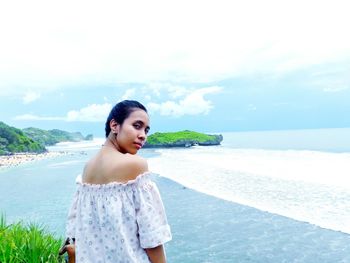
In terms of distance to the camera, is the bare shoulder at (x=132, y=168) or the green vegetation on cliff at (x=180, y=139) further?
the green vegetation on cliff at (x=180, y=139)

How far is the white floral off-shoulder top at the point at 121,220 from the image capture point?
5.58ft

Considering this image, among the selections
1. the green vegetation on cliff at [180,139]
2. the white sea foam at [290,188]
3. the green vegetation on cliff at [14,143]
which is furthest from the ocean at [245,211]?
the green vegetation on cliff at [180,139]

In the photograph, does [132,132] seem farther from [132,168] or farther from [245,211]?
[245,211]

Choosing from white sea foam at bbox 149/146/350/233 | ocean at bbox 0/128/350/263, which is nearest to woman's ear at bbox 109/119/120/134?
ocean at bbox 0/128/350/263

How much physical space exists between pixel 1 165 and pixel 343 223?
126 ft

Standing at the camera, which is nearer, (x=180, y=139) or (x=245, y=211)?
(x=245, y=211)

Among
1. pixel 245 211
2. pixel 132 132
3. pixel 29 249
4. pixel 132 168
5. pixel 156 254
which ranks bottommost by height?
pixel 245 211

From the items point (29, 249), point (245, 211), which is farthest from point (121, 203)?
point (245, 211)

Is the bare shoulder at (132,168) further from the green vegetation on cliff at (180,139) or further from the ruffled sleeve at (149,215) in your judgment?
the green vegetation on cliff at (180,139)

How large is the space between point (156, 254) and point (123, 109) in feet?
2.04

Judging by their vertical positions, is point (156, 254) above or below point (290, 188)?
above

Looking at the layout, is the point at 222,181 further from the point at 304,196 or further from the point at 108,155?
the point at 108,155

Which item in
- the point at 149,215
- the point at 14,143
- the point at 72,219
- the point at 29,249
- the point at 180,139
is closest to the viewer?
the point at 149,215

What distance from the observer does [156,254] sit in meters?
1.75
